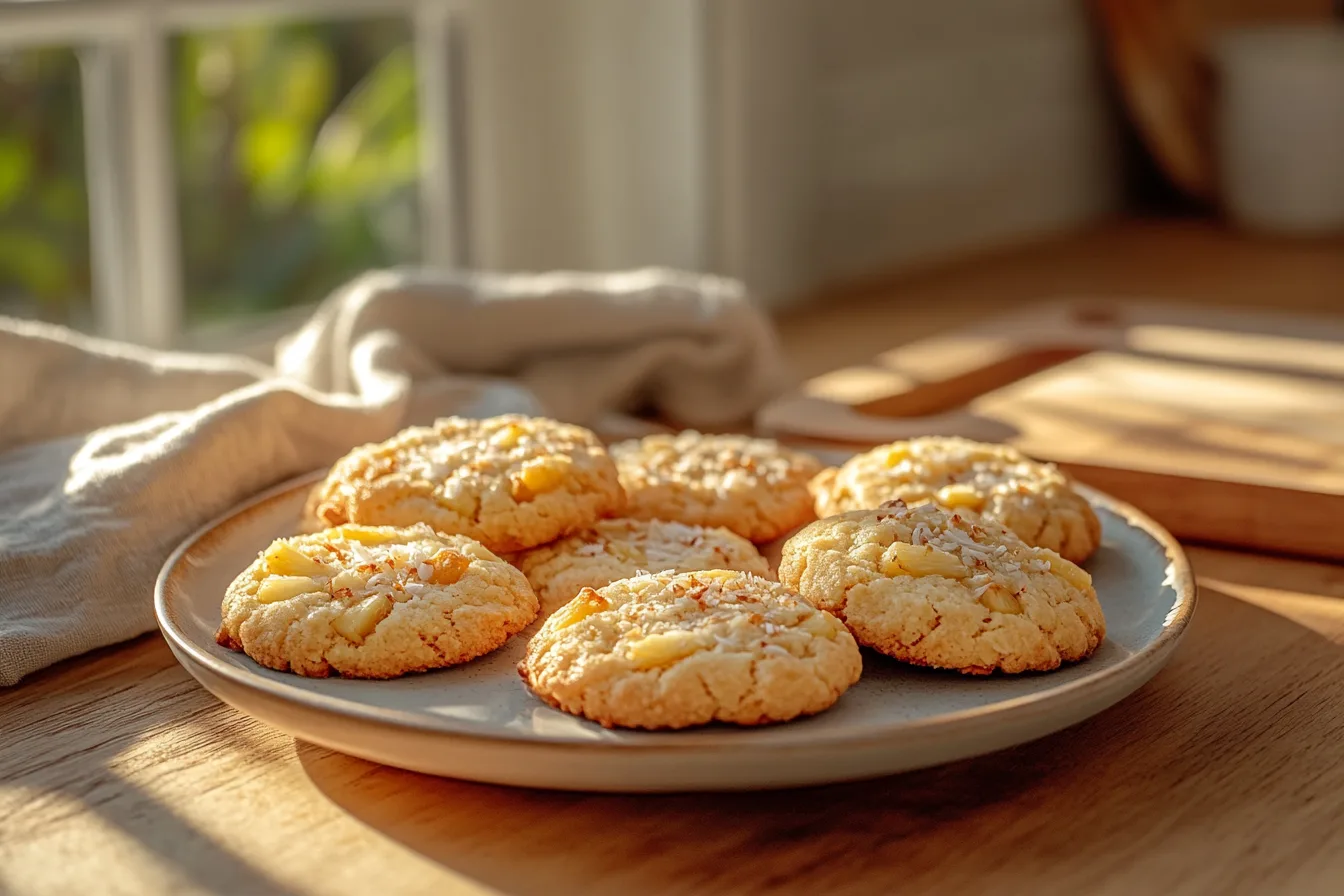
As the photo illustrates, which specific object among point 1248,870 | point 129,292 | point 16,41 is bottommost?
point 1248,870

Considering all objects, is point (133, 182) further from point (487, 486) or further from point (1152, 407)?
point (1152, 407)

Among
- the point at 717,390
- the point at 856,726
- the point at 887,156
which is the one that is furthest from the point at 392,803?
the point at 887,156

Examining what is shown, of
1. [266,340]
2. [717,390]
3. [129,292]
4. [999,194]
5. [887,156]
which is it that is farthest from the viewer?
[999,194]

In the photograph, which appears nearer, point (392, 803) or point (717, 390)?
point (392, 803)

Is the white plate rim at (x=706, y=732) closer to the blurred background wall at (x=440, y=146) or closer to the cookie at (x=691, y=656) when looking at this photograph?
the cookie at (x=691, y=656)

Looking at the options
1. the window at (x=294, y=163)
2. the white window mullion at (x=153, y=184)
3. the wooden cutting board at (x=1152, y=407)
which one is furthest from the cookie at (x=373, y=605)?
the window at (x=294, y=163)

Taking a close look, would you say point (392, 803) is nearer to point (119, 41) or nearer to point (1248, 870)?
point (1248, 870)

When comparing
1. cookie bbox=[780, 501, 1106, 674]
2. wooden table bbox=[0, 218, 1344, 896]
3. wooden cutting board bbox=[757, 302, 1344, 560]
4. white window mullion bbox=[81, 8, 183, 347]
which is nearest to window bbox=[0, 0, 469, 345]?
white window mullion bbox=[81, 8, 183, 347]

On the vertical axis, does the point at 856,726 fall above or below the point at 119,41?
below
